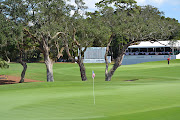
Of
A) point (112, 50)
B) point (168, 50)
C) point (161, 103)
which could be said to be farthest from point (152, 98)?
point (112, 50)

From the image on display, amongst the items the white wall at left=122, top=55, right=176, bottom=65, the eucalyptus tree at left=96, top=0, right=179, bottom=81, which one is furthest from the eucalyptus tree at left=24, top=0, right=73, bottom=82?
the white wall at left=122, top=55, right=176, bottom=65

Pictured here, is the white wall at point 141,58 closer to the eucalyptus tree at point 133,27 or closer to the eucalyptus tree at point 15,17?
the eucalyptus tree at point 133,27

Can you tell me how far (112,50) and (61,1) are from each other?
6107 cm

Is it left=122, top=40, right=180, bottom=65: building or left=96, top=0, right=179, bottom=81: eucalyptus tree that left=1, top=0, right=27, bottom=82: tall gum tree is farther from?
left=122, top=40, right=180, bottom=65: building

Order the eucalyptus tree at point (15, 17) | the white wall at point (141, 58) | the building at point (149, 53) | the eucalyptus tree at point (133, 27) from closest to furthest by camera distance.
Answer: the eucalyptus tree at point (15, 17)
the eucalyptus tree at point (133, 27)
the white wall at point (141, 58)
the building at point (149, 53)

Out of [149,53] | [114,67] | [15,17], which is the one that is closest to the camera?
[15,17]

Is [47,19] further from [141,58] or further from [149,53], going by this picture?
[149,53]

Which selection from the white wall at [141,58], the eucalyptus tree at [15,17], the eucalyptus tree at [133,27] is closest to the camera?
the eucalyptus tree at [15,17]

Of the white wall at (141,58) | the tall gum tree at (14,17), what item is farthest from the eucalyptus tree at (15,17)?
the white wall at (141,58)

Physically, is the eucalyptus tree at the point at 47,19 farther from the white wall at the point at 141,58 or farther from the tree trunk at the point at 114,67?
the white wall at the point at 141,58

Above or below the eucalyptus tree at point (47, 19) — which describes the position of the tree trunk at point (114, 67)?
below

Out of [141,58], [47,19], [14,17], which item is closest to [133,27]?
[47,19]

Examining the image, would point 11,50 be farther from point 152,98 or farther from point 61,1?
point 152,98

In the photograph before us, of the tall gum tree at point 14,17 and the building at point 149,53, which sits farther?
the building at point 149,53
